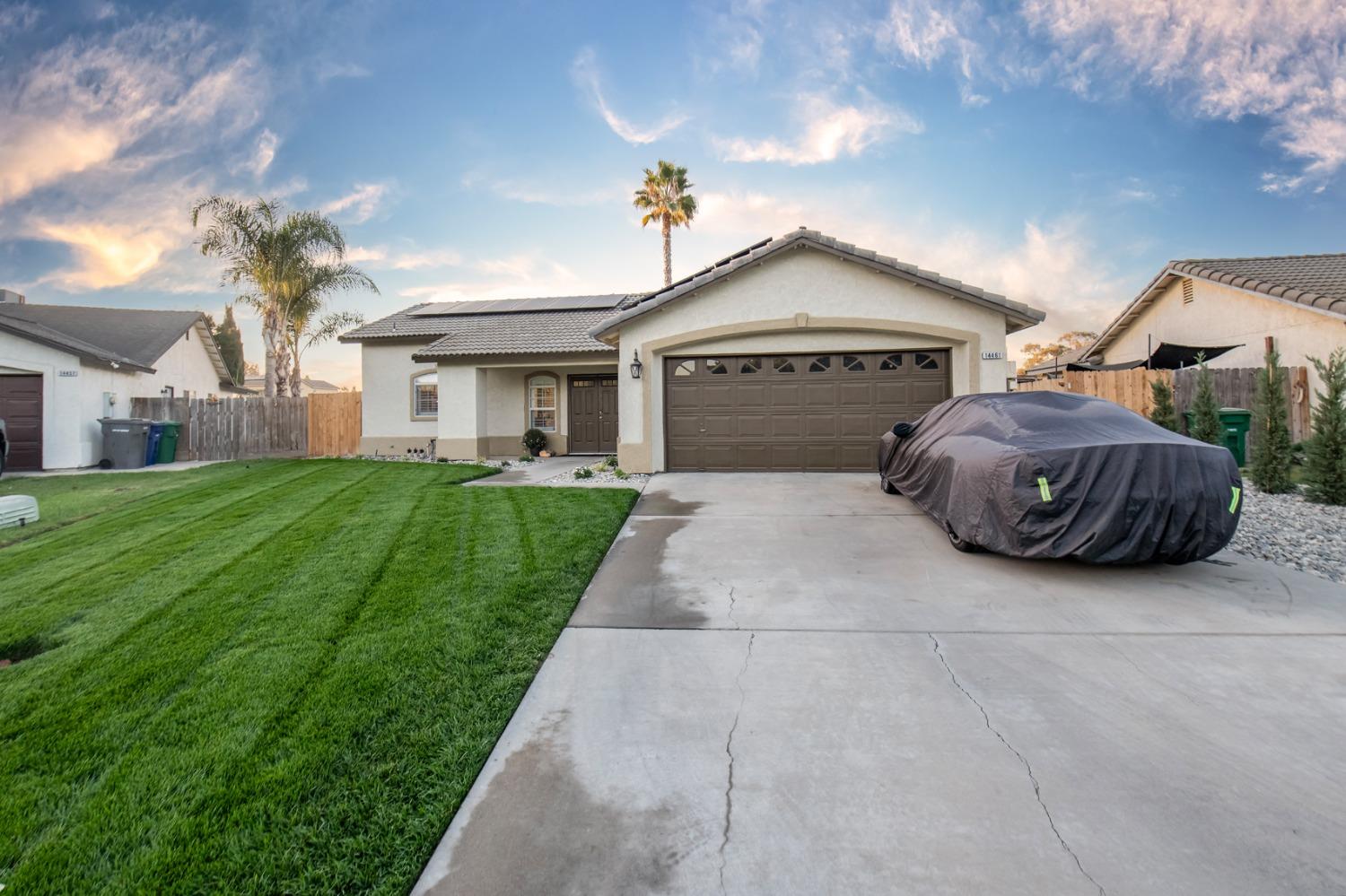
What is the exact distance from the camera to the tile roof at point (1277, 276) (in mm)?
11961

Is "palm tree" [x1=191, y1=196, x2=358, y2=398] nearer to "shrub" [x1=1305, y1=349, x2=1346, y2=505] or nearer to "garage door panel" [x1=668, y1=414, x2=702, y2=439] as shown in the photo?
"garage door panel" [x1=668, y1=414, x2=702, y2=439]

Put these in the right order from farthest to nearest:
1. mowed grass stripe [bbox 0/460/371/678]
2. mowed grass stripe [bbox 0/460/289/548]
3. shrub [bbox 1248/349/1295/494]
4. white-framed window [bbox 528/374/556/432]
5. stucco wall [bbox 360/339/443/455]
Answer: stucco wall [bbox 360/339/443/455], white-framed window [bbox 528/374/556/432], shrub [bbox 1248/349/1295/494], mowed grass stripe [bbox 0/460/289/548], mowed grass stripe [bbox 0/460/371/678]

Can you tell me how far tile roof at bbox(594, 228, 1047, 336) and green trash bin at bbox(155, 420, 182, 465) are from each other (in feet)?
42.7

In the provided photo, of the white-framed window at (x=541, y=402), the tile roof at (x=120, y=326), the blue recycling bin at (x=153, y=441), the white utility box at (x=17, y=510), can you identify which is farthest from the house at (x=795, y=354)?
the tile roof at (x=120, y=326)

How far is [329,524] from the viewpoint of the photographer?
6.62 meters

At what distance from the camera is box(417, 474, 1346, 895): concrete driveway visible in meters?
1.73

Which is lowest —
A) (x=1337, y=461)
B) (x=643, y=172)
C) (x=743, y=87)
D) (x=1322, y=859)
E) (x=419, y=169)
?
(x=1322, y=859)

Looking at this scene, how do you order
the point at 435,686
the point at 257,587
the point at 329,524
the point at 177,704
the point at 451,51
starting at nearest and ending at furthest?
the point at 177,704 < the point at 435,686 < the point at 257,587 < the point at 329,524 < the point at 451,51

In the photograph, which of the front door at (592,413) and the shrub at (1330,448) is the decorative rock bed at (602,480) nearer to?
the front door at (592,413)

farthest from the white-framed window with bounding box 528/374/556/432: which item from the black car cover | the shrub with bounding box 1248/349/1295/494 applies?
the shrub with bounding box 1248/349/1295/494

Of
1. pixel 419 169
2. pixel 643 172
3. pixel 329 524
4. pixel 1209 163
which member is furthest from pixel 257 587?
pixel 643 172

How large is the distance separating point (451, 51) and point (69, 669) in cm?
1275

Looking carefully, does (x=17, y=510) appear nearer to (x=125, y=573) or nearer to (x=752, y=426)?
(x=125, y=573)

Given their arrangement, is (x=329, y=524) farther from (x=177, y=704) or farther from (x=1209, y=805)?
(x=1209, y=805)
